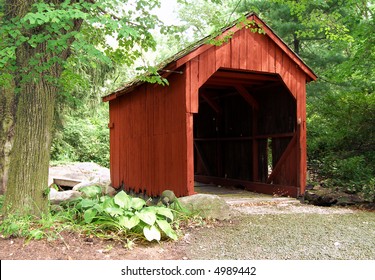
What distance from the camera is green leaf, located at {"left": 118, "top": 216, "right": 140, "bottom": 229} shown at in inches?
190

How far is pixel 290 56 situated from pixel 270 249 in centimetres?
508

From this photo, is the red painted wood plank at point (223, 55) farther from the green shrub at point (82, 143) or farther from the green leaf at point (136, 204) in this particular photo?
the green shrub at point (82, 143)

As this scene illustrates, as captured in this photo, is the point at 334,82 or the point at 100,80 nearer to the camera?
the point at 334,82

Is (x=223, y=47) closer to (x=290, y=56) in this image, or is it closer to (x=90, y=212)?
(x=290, y=56)

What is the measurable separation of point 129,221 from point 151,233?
0.34m

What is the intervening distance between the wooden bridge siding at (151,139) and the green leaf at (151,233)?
2491mm

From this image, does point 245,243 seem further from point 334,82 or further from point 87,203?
point 334,82

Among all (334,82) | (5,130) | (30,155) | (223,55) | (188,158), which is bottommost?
(188,158)

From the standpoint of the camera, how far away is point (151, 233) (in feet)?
15.6

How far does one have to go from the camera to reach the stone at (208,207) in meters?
6.30

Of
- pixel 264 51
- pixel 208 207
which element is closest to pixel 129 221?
pixel 208 207

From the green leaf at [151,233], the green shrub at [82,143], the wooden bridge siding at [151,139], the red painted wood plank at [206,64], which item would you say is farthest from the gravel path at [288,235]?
the green shrub at [82,143]

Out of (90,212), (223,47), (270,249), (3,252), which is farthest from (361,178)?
Result: (3,252)

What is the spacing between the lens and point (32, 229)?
15.8 ft
